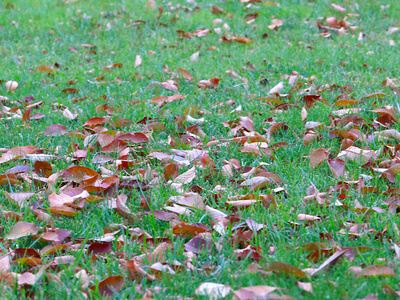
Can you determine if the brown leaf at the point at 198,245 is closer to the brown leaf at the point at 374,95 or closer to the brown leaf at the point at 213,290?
the brown leaf at the point at 213,290

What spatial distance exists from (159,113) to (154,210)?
1.32 meters

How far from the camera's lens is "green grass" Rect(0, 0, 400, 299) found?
1.69 metres

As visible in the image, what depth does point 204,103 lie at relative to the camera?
3.50 metres

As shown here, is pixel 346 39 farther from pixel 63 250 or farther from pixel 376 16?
pixel 63 250

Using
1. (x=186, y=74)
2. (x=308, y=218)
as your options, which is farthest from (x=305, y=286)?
(x=186, y=74)

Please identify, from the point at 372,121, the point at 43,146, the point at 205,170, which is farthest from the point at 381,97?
the point at 43,146

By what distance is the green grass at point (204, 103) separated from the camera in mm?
1691

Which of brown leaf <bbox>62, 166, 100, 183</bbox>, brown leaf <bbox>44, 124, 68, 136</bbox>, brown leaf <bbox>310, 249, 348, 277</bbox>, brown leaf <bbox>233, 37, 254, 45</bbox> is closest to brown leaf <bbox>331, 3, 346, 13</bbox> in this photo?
brown leaf <bbox>233, 37, 254, 45</bbox>

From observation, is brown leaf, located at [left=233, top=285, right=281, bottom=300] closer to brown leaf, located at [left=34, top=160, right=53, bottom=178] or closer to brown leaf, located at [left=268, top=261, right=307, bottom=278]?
brown leaf, located at [left=268, top=261, right=307, bottom=278]

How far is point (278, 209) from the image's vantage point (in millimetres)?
2051

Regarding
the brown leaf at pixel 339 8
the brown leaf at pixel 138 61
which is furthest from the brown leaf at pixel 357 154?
the brown leaf at pixel 339 8

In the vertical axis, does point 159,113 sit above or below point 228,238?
below

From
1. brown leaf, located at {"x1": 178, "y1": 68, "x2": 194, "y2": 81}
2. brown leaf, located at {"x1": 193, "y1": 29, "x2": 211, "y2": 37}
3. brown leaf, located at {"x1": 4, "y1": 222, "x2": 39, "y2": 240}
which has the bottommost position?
brown leaf, located at {"x1": 193, "y1": 29, "x2": 211, "y2": 37}

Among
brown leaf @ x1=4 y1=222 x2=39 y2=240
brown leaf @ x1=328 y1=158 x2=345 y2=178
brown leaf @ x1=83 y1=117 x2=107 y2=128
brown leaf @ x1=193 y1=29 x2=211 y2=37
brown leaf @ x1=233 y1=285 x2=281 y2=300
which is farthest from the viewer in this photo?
brown leaf @ x1=193 y1=29 x2=211 y2=37
